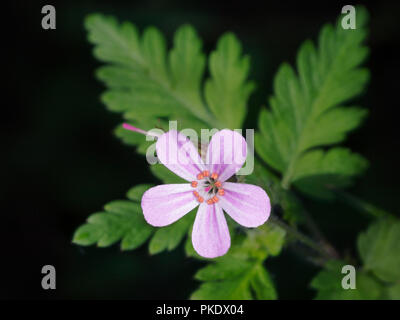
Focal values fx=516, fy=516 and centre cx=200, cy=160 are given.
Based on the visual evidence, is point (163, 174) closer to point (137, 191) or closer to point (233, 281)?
point (137, 191)

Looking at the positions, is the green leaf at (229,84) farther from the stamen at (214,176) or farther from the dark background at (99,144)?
the dark background at (99,144)

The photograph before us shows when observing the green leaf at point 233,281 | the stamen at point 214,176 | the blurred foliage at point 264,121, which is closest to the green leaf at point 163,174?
the blurred foliage at point 264,121

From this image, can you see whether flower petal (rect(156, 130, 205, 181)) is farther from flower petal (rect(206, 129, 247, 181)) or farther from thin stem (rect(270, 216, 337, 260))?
thin stem (rect(270, 216, 337, 260))

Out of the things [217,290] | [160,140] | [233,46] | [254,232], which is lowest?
[217,290]

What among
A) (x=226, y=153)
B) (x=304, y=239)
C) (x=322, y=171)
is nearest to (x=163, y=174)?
(x=226, y=153)
